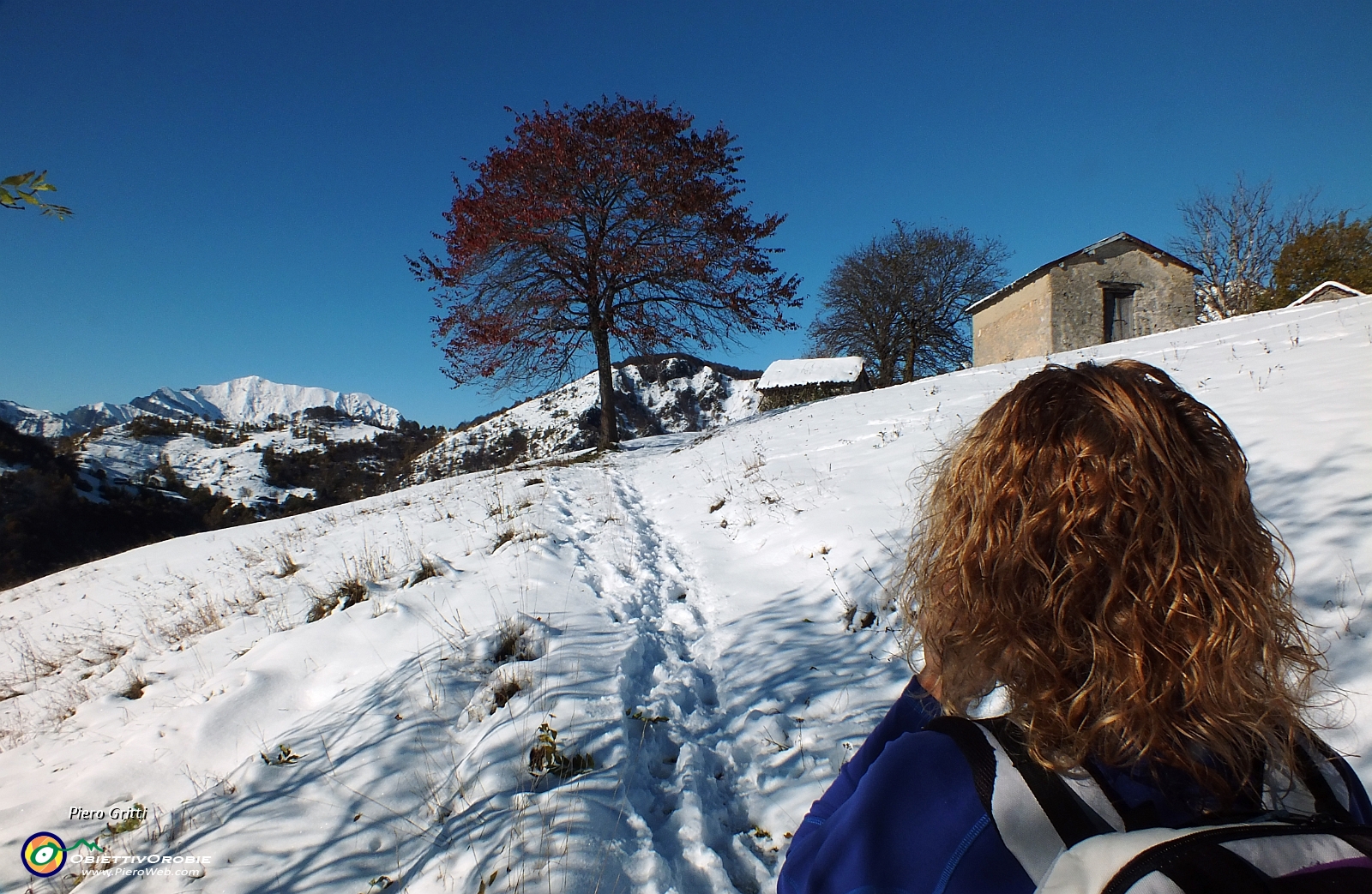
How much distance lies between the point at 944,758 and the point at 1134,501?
523 mm

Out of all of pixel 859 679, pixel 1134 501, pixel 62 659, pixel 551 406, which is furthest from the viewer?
pixel 551 406

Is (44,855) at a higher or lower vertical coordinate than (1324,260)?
lower

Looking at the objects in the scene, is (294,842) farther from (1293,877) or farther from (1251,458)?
(1251,458)

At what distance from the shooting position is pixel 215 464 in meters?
32.6

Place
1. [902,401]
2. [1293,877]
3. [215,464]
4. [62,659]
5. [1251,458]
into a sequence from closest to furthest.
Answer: [1293,877]
[1251,458]
[62,659]
[902,401]
[215,464]

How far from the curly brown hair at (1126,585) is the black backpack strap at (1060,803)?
3cm

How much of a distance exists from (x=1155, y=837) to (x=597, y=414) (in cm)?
4040

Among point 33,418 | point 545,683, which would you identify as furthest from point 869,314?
point 33,418

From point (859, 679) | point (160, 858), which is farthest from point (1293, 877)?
point (160, 858)

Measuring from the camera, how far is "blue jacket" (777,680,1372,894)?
81 centimetres

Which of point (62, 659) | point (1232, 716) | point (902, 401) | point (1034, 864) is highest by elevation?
point (902, 401)

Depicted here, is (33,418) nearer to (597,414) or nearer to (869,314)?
(597,414)

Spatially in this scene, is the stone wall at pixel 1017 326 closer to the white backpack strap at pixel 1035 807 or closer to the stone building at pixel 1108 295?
the stone building at pixel 1108 295

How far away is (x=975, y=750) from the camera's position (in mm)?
880
